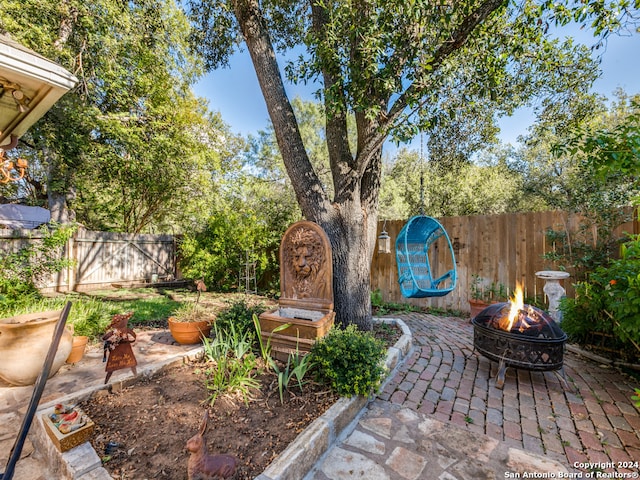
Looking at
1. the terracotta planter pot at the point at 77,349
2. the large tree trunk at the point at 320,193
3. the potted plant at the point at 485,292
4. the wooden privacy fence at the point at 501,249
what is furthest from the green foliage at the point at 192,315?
the potted plant at the point at 485,292

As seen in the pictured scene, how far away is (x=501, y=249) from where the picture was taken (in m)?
4.71

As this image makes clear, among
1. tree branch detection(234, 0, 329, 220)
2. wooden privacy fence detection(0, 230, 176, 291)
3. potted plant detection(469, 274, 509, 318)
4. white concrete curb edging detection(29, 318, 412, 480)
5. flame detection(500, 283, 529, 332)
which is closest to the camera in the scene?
white concrete curb edging detection(29, 318, 412, 480)

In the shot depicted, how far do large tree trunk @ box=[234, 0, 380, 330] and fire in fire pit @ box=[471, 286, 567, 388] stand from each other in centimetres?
133

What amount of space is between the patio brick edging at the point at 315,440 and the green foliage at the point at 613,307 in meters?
2.37

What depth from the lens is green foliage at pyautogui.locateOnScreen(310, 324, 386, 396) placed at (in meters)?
2.09

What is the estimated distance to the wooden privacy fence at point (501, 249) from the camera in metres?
4.34

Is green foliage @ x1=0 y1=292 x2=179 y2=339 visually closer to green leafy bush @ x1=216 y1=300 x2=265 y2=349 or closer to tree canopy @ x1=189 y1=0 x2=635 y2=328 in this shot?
green leafy bush @ x1=216 y1=300 x2=265 y2=349

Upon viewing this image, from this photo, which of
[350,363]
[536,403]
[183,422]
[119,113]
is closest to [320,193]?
[350,363]

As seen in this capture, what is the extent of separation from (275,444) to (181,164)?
26.1ft

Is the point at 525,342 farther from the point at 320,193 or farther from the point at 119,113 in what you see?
the point at 119,113

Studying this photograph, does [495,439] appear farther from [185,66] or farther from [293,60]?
[185,66]

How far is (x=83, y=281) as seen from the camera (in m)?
7.05

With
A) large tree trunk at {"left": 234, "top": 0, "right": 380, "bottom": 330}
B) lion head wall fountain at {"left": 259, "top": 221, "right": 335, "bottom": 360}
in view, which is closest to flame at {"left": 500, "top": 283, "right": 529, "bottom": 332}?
large tree trunk at {"left": 234, "top": 0, "right": 380, "bottom": 330}

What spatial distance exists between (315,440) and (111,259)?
27.7 feet
